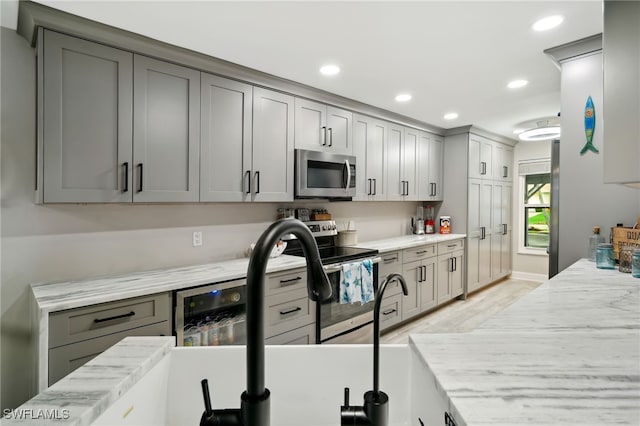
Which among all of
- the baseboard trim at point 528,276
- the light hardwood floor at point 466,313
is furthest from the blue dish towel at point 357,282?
the baseboard trim at point 528,276

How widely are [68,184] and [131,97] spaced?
651 mm

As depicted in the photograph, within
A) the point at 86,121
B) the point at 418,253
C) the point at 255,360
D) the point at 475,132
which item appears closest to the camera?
the point at 255,360

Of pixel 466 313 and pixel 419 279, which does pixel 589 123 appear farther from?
pixel 466 313

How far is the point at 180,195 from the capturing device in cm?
235

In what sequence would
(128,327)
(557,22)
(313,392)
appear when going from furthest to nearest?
(557,22) < (128,327) < (313,392)

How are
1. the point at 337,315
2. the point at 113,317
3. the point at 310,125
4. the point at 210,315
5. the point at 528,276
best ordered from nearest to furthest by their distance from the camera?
the point at 113,317
the point at 210,315
the point at 337,315
the point at 310,125
the point at 528,276

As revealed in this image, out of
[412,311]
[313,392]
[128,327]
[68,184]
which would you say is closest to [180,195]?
[68,184]

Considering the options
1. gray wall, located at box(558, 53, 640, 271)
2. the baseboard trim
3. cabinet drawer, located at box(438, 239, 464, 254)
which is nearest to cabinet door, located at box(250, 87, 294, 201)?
gray wall, located at box(558, 53, 640, 271)

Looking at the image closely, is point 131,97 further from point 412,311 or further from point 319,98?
point 412,311

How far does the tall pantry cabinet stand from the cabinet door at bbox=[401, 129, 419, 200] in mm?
771

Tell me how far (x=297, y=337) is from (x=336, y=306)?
20.0 inches

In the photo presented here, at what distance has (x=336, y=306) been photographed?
3.00 meters

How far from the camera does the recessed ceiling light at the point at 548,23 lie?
6.50 ft

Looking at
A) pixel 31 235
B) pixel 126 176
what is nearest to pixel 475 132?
pixel 126 176
